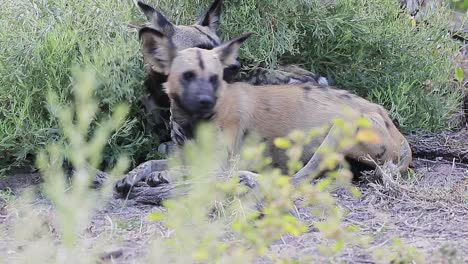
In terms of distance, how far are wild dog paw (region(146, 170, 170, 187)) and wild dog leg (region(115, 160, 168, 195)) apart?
0.44 feet

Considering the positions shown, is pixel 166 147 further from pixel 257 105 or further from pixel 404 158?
pixel 404 158

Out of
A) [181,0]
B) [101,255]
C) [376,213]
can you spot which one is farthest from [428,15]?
[101,255]

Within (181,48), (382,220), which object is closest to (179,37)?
(181,48)

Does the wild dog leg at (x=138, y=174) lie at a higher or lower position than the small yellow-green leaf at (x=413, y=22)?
lower

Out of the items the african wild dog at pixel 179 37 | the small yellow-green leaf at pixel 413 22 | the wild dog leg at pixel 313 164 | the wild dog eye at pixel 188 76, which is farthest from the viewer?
the small yellow-green leaf at pixel 413 22

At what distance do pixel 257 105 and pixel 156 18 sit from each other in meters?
1.33

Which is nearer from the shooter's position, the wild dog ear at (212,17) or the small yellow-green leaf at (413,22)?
the wild dog ear at (212,17)

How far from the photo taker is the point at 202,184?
355cm

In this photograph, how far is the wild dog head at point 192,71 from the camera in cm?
609

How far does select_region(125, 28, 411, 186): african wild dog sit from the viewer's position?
6.18 meters

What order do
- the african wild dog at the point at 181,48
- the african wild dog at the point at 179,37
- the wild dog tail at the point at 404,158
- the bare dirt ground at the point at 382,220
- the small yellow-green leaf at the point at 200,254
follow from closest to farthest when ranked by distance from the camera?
the small yellow-green leaf at the point at 200,254
the bare dirt ground at the point at 382,220
the african wild dog at the point at 181,48
the wild dog tail at the point at 404,158
the african wild dog at the point at 179,37

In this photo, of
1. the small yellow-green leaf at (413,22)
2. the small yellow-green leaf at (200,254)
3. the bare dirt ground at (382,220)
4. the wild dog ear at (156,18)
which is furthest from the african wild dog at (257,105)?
the small yellow-green leaf at (200,254)

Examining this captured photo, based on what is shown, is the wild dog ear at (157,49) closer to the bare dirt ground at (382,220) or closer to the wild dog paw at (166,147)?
the wild dog paw at (166,147)

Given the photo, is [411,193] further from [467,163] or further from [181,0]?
[181,0]
